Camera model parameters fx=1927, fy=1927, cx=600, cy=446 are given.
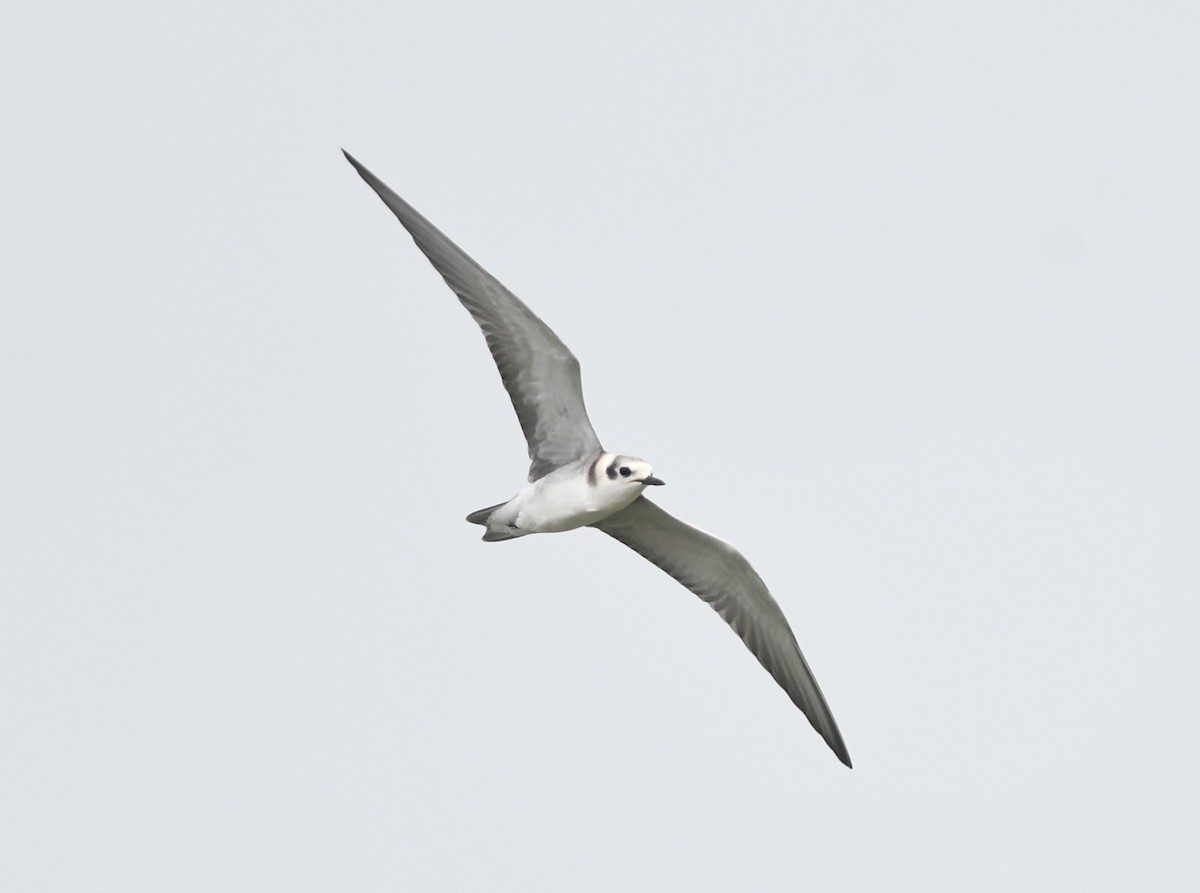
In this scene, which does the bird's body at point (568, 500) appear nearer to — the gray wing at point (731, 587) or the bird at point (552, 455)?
the bird at point (552, 455)

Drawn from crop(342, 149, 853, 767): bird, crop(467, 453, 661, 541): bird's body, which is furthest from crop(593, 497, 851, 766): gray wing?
crop(467, 453, 661, 541): bird's body

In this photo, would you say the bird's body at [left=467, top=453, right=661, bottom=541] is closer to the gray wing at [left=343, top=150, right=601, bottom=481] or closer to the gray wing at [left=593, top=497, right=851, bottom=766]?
the gray wing at [left=343, top=150, right=601, bottom=481]

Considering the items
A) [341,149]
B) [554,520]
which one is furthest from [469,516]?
[341,149]

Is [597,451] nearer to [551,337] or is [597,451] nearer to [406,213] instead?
[551,337]

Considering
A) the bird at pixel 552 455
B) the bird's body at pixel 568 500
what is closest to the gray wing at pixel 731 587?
the bird at pixel 552 455

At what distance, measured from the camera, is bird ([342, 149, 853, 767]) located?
→ 19.8 metres

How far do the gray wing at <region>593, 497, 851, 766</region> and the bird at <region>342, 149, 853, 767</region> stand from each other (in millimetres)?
20

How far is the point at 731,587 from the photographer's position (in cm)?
2258

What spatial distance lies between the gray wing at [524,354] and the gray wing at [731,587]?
4.35ft

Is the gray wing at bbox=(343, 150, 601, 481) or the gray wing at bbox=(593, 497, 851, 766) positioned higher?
the gray wing at bbox=(343, 150, 601, 481)

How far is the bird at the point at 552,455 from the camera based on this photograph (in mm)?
19844

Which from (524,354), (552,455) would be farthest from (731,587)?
(524,354)

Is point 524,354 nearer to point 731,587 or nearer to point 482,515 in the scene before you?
point 482,515

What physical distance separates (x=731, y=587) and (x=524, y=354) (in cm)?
426
